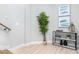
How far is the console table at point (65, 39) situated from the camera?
8.59ft

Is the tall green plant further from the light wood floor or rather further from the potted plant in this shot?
the light wood floor

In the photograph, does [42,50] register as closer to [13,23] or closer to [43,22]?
[43,22]

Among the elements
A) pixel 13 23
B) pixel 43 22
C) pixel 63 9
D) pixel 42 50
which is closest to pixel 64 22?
pixel 63 9

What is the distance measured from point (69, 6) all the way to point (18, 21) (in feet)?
2.48

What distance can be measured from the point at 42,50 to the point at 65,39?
37 cm

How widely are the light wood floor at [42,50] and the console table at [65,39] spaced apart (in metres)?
0.06

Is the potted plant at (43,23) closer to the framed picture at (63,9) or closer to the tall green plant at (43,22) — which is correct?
the tall green plant at (43,22)

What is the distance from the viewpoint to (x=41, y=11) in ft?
8.76

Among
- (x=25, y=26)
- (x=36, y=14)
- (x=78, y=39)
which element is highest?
(x=36, y=14)

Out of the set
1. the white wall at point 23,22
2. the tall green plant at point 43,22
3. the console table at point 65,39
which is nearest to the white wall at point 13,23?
the white wall at point 23,22

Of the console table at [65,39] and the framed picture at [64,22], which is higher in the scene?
the framed picture at [64,22]
